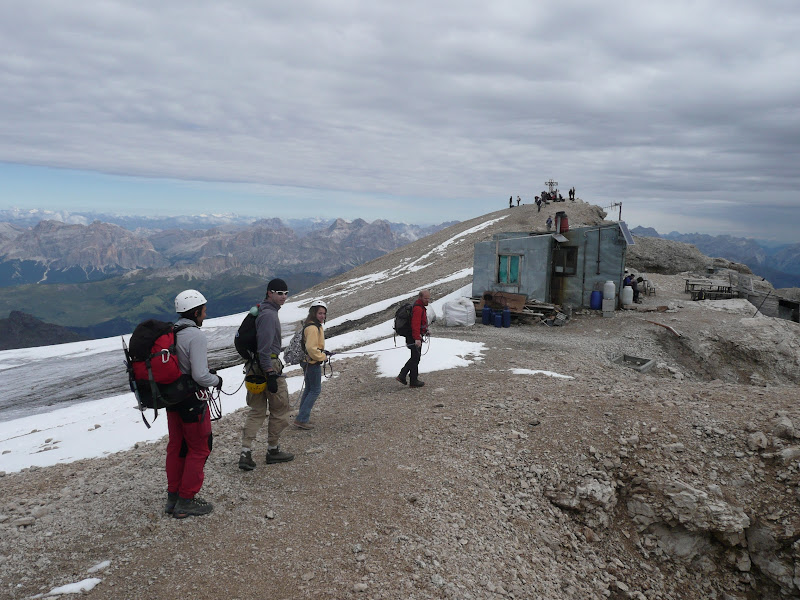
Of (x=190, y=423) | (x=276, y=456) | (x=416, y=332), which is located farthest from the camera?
(x=416, y=332)

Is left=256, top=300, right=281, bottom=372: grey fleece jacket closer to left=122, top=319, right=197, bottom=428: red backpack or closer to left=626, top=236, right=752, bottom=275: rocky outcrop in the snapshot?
left=122, top=319, right=197, bottom=428: red backpack

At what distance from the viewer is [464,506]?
6.58 meters

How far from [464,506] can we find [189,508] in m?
3.60

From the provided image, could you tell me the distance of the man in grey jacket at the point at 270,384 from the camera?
700 centimetres

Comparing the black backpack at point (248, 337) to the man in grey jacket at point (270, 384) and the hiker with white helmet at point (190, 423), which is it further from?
the hiker with white helmet at point (190, 423)

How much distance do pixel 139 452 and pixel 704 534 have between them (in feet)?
32.0

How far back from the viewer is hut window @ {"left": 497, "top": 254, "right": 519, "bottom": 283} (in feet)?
74.8

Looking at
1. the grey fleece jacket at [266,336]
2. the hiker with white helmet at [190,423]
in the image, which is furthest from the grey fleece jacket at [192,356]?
the grey fleece jacket at [266,336]

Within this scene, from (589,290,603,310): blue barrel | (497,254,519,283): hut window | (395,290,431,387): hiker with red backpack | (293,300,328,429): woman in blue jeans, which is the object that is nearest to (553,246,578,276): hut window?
(589,290,603,310): blue barrel

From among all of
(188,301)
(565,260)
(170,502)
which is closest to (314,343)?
(188,301)

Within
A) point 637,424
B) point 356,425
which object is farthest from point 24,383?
point 637,424

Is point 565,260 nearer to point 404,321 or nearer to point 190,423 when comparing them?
point 404,321

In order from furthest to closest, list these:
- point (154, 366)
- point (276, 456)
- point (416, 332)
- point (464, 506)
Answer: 1. point (416, 332)
2. point (276, 456)
3. point (464, 506)
4. point (154, 366)

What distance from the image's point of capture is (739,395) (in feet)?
32.1
